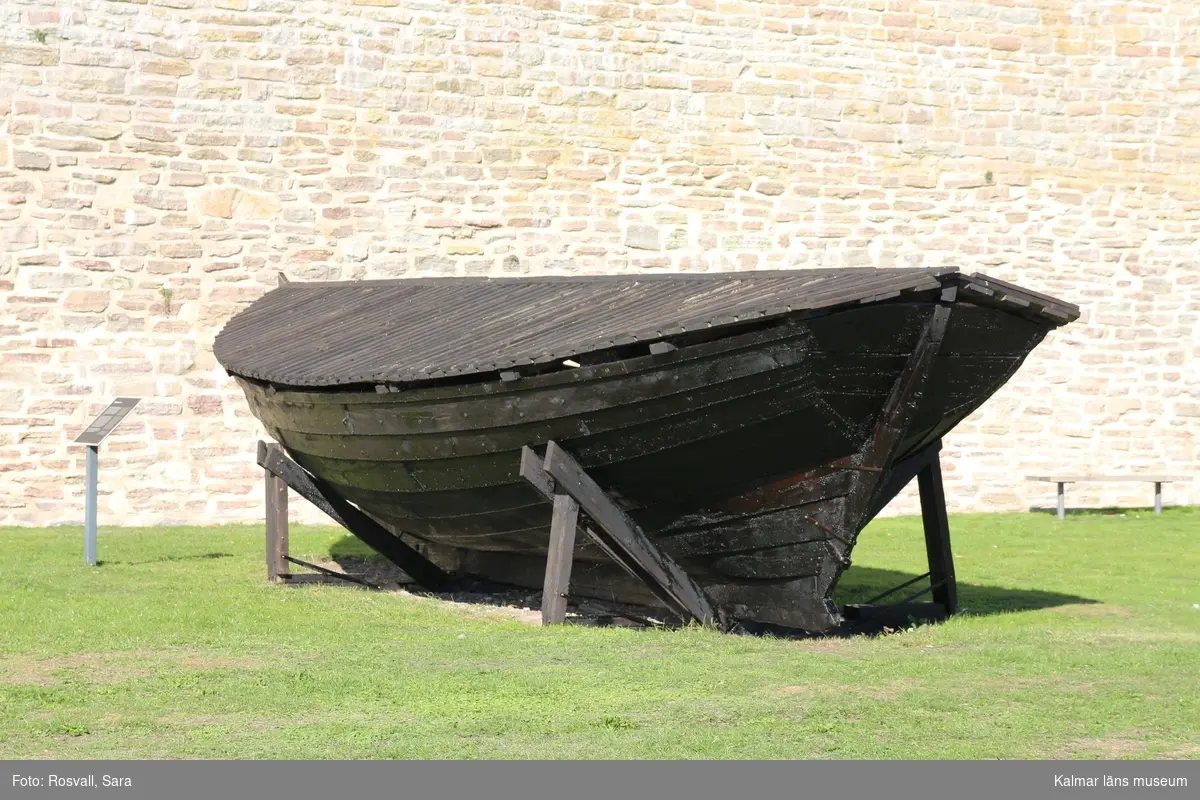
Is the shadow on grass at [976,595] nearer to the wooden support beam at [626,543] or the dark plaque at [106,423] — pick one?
the wooden support beam at [626,543]

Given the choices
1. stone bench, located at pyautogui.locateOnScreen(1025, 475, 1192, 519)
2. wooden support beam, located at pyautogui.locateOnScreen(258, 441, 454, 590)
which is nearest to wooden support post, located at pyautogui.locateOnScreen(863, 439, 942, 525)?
wooden support beam, located at pyautogui.locateOnScreen(258, 441, 454, 590)

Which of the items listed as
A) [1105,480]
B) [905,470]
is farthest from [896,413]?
[1105,480]

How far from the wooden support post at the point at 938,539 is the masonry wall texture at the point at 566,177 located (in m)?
5.61

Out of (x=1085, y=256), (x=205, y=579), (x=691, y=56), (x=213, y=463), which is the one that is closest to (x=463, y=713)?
(x=205, y=579)

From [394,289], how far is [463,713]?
4.58 meters

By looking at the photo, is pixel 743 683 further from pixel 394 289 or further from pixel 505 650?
pixel 394 289

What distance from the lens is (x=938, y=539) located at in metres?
7.89

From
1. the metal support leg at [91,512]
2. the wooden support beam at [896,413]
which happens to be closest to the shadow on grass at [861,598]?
the wooden support beam at [896,413]

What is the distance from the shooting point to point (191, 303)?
12000 mm

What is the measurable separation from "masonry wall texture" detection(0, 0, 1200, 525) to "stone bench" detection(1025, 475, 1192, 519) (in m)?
0.20

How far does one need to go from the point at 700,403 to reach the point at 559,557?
41.1 inches

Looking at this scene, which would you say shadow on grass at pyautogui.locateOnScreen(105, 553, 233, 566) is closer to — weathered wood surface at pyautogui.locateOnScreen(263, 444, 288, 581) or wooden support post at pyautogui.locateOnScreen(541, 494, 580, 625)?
weathered wood surface at pyautogui.locateOnScreen(263, 444, 288, 581)

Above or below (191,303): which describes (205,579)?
below

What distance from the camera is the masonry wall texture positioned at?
11719 millimetres
